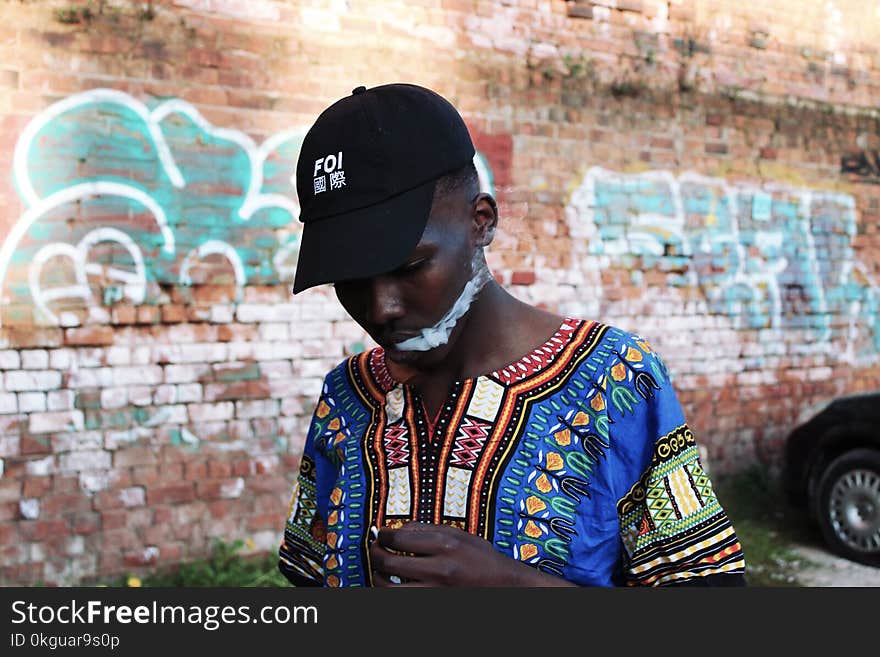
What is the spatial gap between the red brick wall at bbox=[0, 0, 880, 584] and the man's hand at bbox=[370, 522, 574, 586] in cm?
334

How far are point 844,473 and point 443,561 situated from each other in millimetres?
4976

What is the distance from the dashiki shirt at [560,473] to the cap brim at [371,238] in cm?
34

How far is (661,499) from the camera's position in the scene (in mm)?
1465

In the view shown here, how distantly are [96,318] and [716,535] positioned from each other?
11.7 ft

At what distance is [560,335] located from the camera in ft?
5.29

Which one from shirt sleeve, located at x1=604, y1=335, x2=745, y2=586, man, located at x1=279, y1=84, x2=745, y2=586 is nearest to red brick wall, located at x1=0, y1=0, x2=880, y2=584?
man, located at x1=279, y1=84, x2=745, y2=586

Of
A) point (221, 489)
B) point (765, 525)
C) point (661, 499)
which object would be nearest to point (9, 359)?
point (221, 489)

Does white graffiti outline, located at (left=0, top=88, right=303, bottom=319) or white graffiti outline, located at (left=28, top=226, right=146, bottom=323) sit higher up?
white graffiti outline, located at (left=0, top=88, right=303, bottom=319)

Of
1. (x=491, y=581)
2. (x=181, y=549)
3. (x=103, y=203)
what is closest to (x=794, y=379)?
(x=181, y=549)

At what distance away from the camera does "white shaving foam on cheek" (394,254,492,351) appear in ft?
4.83

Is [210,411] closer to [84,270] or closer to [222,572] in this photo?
[222,572]

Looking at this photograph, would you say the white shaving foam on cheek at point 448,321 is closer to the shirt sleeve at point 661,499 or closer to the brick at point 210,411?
the shirt sleeve at point 661,499

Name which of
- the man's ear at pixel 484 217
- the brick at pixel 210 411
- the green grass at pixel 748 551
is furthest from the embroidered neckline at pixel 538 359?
the brick at pixel 210 411

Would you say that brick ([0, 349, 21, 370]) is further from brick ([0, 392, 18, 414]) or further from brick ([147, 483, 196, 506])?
brick ([147, 483, 196, 506])
